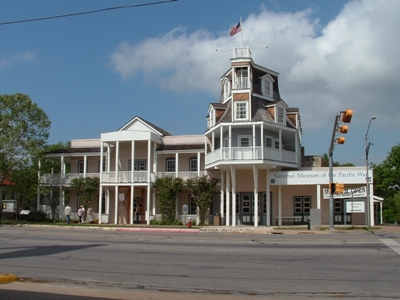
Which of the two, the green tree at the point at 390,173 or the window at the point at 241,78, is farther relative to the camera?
the green tree at the point at 390,173

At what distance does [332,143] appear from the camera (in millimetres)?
27875

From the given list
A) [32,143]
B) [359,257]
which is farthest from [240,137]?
[359,257]

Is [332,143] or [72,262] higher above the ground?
[332,143]

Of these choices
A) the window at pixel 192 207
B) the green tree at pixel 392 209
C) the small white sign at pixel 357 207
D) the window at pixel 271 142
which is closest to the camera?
the small white sign at pixel 357 207

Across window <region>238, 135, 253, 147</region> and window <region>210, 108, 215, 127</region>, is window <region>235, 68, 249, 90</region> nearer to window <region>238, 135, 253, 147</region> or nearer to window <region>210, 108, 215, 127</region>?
window <region>210, 108, 215, 127</region>

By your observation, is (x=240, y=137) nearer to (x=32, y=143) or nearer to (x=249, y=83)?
(x=249, y=83)

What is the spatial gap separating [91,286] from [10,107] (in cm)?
3462

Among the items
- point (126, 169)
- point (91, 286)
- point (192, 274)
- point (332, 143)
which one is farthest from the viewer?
point (126, 169)

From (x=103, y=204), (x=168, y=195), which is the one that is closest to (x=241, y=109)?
(x=168, y=195)

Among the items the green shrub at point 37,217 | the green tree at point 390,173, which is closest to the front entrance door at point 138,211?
the green shrub at point 37,217

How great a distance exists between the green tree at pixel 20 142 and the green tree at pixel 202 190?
14.5m

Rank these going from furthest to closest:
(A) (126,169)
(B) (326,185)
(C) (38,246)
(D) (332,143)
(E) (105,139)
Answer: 1. (A) (126,169)
2. (E) (105,139)
3. (B) (326,185)
4. (D) (332,143)
5. (C) (38,246)

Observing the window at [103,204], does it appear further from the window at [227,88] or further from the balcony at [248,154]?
the window at [227,88]

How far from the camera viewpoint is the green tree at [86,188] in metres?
40.8
